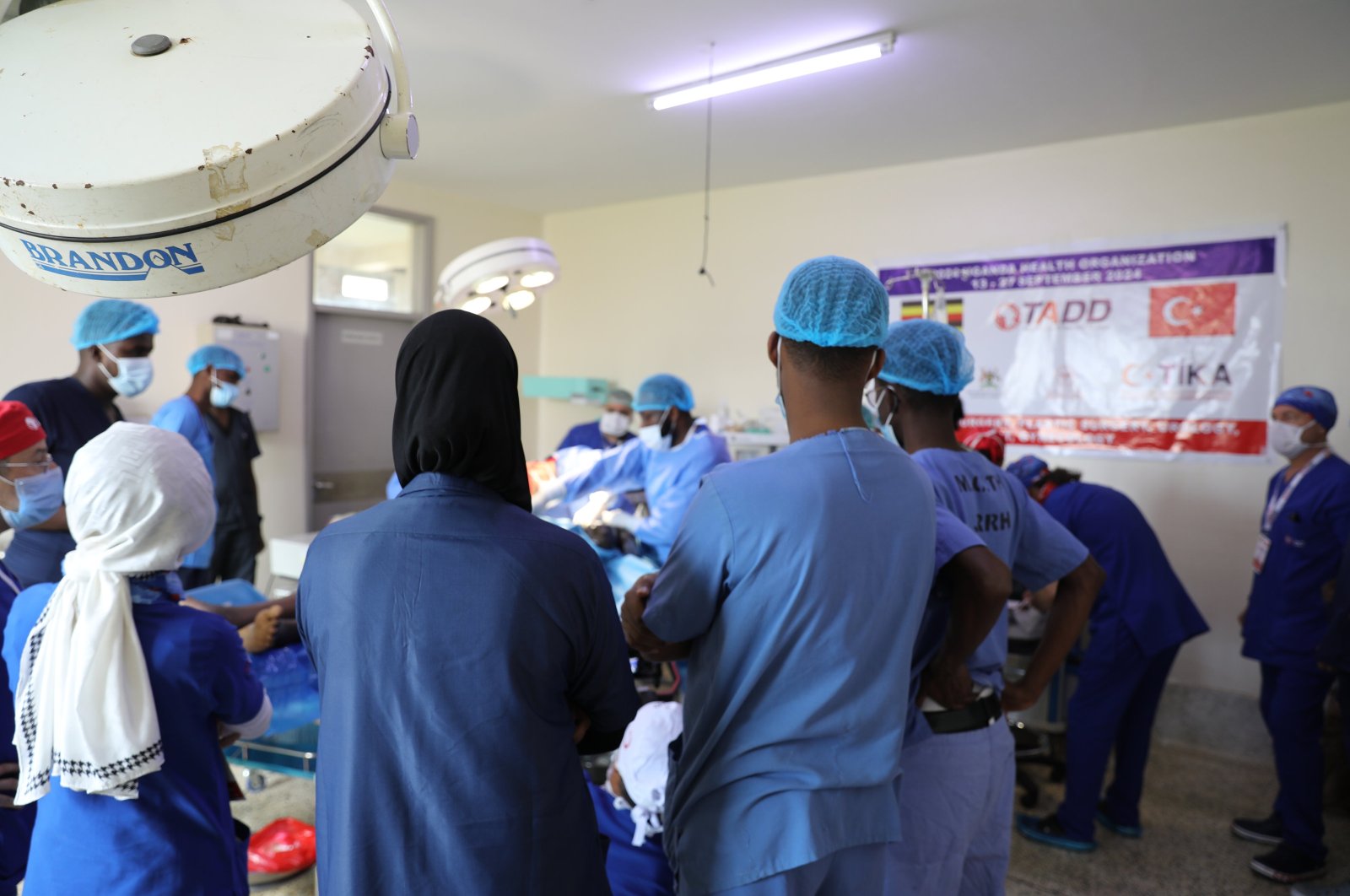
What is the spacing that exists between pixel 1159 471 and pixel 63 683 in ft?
15.3

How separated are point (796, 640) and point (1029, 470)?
2.52 metres

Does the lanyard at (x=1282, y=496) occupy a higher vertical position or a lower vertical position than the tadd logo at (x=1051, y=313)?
lower

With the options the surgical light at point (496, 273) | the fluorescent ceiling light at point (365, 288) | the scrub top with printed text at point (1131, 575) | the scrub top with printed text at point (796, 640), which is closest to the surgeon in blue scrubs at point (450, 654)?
the scrub top with printed text at point (796, 640)

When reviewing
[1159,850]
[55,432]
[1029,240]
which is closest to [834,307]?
[55,432]

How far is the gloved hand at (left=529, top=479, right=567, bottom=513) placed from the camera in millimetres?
3803

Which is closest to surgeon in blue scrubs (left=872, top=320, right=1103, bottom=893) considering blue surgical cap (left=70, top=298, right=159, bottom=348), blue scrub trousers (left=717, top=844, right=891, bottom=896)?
blue scrub trousers (left=717, top=844, right=891, bottom=896)

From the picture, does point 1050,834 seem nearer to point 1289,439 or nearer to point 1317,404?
point 1289,439

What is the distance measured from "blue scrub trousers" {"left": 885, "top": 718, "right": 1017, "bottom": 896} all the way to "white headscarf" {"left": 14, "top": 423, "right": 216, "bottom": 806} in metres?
1.21

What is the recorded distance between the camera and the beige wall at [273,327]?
441 centimetres

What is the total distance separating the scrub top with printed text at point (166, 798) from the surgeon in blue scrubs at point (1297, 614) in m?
3.29

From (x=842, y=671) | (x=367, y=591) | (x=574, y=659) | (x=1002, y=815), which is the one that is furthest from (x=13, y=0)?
(x=1002, y=815)

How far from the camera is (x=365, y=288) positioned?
19.2 ft

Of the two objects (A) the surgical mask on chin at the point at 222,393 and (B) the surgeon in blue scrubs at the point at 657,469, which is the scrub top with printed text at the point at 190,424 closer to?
(A) the surgical mask on chin at the point at 222,393

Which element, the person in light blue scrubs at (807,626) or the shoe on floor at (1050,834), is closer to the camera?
the person in light blue scrubs at (807,626)
